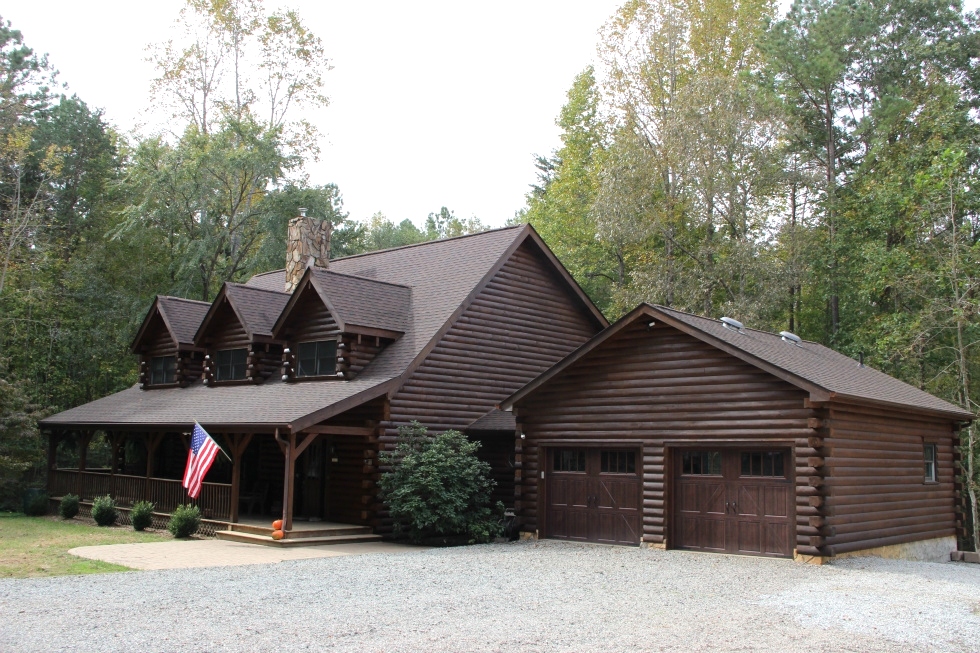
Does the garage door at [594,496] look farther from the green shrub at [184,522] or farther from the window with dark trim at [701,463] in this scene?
the green shrub at [184,522]

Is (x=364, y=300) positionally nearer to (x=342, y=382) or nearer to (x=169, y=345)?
(x=342, y=382)

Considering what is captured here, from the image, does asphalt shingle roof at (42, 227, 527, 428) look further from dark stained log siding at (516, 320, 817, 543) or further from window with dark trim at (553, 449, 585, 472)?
window with dark trim at (553, 449, 585, 472)

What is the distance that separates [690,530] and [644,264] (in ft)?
53.7

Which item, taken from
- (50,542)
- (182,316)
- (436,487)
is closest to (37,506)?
(182,316)

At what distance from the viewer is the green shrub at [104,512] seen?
21.7m

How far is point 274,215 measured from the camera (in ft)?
Result: 113

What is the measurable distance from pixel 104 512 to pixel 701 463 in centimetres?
1415

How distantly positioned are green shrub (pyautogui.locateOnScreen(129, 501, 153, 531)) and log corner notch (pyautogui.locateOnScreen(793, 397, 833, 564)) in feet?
45.6

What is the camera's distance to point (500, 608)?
1062 centimetres

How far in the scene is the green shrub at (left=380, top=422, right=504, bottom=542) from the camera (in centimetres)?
1822

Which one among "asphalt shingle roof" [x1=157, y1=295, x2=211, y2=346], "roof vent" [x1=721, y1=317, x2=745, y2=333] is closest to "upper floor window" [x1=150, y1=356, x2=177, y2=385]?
"asphalt shingle roof" [x1=157, y1=295, x2=211, y2=346]

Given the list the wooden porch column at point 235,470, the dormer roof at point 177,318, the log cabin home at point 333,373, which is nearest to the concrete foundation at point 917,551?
the log cabin home at point 333,373

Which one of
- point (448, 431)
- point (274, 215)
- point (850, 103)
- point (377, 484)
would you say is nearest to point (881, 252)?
point (850, 103)

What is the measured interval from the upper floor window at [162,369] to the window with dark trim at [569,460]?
12758 millimetres
